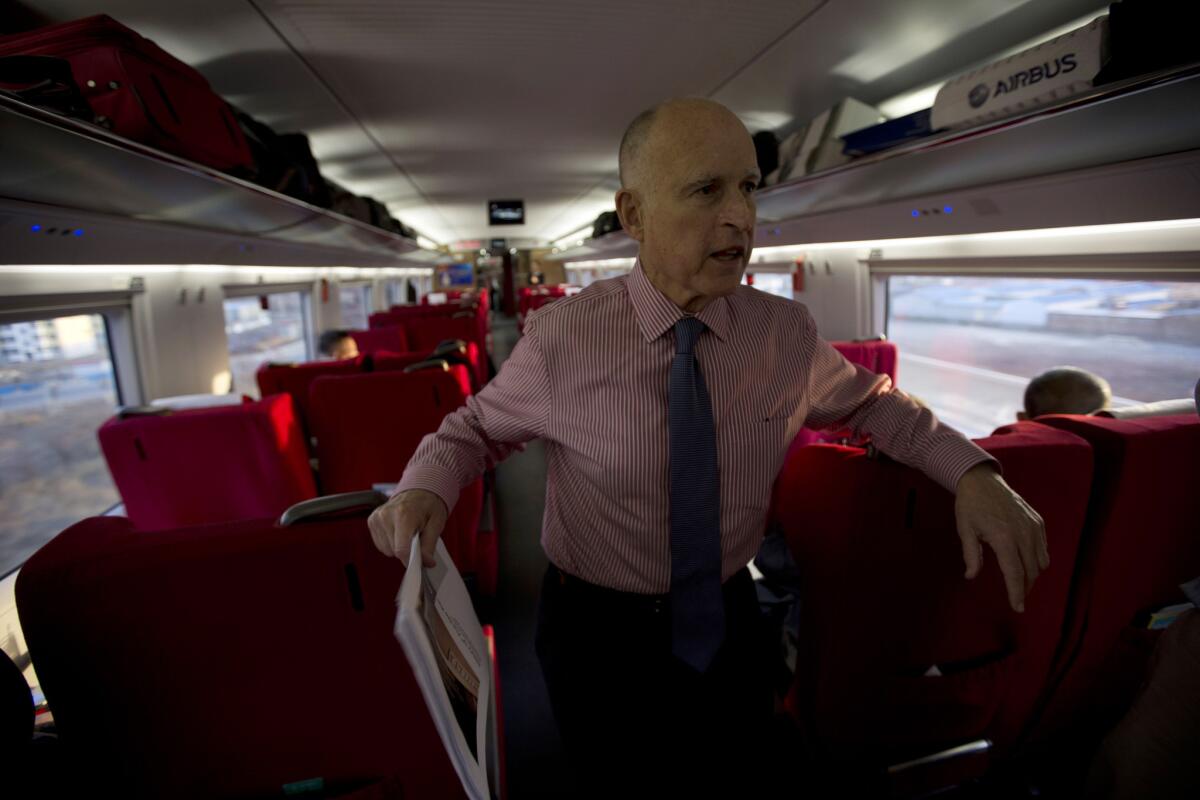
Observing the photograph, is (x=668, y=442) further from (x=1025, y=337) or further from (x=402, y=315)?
(x=402, y=315)

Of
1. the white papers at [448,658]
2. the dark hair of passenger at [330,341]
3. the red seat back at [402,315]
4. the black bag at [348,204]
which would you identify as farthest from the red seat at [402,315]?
the white papers at [448,658]

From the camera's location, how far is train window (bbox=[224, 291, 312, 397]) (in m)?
6.03

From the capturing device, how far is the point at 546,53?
259 cm

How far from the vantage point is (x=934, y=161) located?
2371 mm

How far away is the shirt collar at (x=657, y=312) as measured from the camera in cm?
130

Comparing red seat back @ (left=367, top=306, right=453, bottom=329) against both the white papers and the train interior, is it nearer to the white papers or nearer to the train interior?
the train interior

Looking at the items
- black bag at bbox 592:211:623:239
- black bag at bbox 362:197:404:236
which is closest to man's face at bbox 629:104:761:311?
black bag at bbox 362:197:404:236

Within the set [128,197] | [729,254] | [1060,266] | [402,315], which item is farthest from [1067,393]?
[402,315]

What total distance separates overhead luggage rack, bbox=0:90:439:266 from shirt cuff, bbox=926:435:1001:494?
2397mm

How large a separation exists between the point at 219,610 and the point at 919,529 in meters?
1.67

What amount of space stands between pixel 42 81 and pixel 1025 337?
5.57 metres

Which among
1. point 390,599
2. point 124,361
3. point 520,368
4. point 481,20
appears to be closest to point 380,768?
point 390,599

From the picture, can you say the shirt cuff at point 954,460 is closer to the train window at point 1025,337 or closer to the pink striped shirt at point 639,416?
the pink striped shirt at point 639,416

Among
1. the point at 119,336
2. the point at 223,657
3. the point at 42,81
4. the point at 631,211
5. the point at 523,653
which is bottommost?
the point at 523,653
